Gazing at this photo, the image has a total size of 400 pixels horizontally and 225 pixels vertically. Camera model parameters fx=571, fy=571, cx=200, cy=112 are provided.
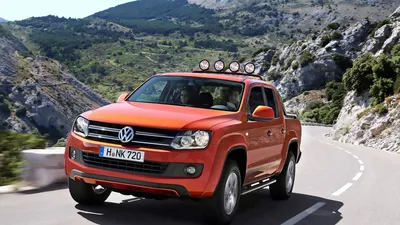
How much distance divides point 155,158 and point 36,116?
355 ft

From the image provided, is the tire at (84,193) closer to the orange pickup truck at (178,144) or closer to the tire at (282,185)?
the orange pickup truck at (178,144)

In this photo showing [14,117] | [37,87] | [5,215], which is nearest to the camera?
[5,215]

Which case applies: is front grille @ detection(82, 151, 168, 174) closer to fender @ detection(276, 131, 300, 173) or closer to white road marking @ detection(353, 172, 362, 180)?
fender @ detection(276, 131, 300, 173)

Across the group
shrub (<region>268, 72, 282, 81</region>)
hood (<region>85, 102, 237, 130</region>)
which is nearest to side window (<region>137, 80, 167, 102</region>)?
hood (<region>85, 102, 237, 130</region>)

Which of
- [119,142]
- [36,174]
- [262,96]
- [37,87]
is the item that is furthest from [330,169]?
[37,87]

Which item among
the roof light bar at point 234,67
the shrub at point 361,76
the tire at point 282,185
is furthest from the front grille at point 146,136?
the shrub at point 361,76

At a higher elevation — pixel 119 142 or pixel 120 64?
pixel 119 142

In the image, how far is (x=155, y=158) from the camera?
5645mm

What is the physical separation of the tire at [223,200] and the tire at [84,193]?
1507 mm

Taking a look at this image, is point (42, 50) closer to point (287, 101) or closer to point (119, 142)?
point (287, 101)

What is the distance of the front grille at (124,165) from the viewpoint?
5676mm

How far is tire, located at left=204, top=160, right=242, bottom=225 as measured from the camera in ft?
19.5

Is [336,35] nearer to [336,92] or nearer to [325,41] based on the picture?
[325,41]

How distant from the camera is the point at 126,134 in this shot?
5.78 m
